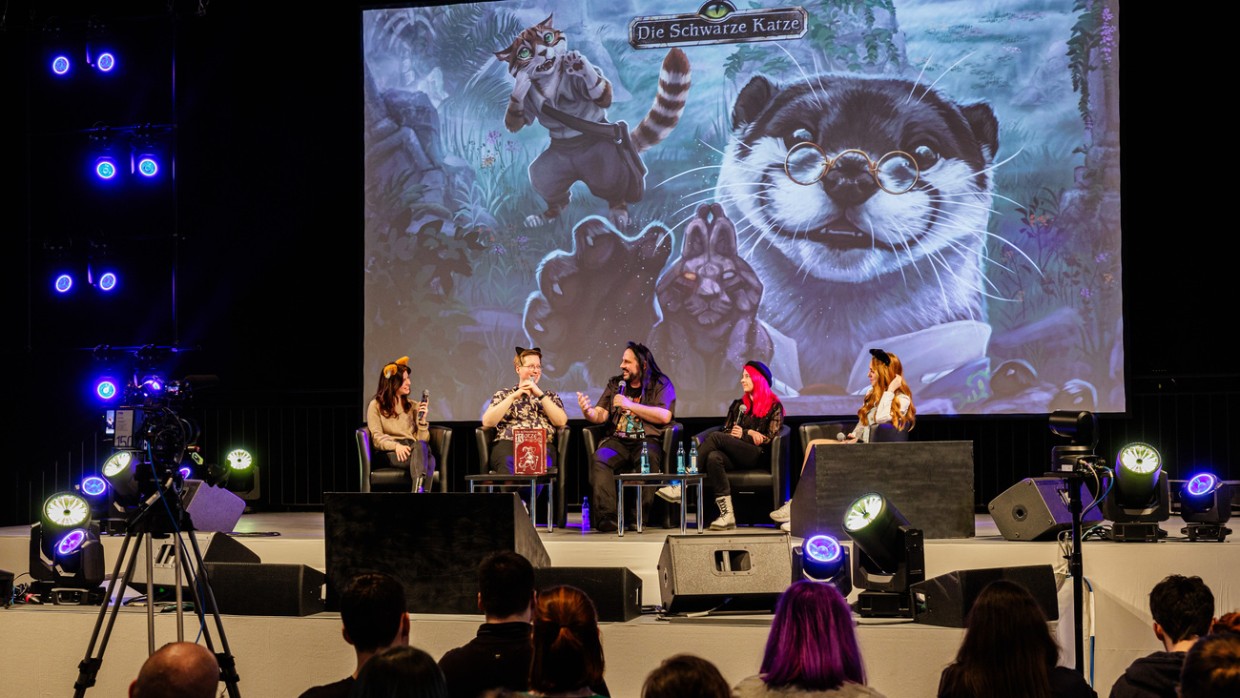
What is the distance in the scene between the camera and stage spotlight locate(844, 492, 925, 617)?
4809mm

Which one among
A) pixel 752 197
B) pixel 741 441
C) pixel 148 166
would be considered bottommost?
pixel 741 441

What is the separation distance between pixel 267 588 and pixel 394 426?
9.19ft

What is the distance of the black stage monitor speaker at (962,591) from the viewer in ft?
14.5

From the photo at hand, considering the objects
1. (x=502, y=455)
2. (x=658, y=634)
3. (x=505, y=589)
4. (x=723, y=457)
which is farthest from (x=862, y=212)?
(x=505, y=589)

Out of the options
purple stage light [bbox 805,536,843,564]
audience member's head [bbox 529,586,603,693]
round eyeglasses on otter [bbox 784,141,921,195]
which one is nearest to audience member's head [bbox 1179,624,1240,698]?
audience member's head [bbox 529,586,603,693]

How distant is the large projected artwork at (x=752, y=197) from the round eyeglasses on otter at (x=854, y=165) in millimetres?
14

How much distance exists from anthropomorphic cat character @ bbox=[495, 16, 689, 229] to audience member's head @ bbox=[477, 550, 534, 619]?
17.1ft

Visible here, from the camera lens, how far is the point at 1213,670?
1958mm

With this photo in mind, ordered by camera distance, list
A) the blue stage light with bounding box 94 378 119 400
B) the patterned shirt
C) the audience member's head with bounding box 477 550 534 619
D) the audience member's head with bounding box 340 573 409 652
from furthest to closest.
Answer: the blue stage light with bounding box 94 378 119 400 < the patterned shirt < the audience member's head with bounding box 477 550 534 619 < the audience member's head with bounding box 340 573 409 652

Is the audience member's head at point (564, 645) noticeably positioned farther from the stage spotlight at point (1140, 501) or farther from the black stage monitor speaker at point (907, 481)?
the stage spotlight at point (1140, 501)

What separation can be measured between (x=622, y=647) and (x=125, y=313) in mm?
6064

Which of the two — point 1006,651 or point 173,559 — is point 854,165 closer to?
point 173,559

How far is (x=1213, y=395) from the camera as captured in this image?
7.73 metres

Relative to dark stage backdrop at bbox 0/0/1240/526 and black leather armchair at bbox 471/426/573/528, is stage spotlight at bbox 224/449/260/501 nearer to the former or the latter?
dark stage backdrop at bbox 0/0/1240/526
